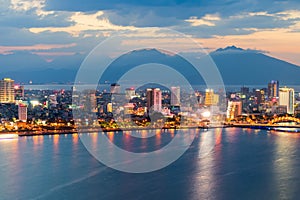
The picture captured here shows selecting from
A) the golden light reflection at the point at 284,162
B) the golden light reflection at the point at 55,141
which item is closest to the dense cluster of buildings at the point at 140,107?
the golden light reflection at the point at 55,141

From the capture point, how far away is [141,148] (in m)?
7.62

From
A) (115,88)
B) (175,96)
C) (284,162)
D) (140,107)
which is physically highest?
(115,88)

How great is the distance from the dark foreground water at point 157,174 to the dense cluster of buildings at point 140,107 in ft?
13.9

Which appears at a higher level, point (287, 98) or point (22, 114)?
point (287, 98)

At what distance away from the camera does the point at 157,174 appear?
5.50m

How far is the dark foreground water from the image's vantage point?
→ 4664 millimetres

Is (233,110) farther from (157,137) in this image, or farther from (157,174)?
(157,174)

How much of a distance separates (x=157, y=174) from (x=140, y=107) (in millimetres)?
9339

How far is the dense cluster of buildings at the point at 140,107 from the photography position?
12.5 meters

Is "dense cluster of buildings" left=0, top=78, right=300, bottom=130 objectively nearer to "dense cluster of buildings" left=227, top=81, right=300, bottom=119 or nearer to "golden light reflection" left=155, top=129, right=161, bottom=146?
"dense cluster of buildings" left=227, top=81, right=300, bottom=119

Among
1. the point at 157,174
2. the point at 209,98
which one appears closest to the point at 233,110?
the point at 209,98

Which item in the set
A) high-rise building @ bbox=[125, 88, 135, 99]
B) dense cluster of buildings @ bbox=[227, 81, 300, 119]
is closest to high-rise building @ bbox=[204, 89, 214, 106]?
dense cluster of buildings @ bbox=[227, 81, 300, 119]

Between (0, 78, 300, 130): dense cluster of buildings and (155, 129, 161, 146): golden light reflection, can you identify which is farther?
(0, 78, 300, 130): dense cluster of buildings

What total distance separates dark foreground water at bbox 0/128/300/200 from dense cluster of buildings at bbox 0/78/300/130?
423cm
